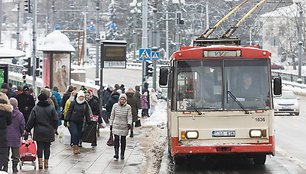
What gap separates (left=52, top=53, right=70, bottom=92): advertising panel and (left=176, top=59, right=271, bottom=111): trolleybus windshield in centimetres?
1697

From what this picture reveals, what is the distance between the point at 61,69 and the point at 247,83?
58.3ft

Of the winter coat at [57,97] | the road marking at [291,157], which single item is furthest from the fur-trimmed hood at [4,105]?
the winter coat at [57,97]

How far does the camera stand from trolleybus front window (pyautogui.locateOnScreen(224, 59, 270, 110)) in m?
13.4

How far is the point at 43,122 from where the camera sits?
13.0 meters

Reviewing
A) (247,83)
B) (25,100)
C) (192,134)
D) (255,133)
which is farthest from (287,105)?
(192,134)

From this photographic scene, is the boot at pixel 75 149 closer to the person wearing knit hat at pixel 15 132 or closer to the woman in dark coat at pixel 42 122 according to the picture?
the woman in dark coat at pixel 42 122

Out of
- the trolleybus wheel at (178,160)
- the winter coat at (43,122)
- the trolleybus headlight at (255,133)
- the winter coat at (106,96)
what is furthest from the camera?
the winter coat at (106,96)

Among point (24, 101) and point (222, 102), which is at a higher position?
point (222, 102)

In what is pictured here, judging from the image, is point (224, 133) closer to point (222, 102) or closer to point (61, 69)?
point (222, 102)

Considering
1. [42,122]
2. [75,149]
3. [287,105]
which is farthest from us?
[287,105]

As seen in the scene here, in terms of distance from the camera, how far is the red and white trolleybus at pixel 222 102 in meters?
13.3

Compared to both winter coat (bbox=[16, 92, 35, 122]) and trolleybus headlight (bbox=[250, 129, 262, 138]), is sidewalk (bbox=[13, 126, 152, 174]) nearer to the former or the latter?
winter coat (bbox=[16, 92, 35, 122])

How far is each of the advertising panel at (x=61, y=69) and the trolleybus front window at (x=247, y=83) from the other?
1735 cm

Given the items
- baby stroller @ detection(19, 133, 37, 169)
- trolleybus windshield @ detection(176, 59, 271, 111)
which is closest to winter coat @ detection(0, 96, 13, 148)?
baby stroller @ detection(19, 133, 37, 169)
